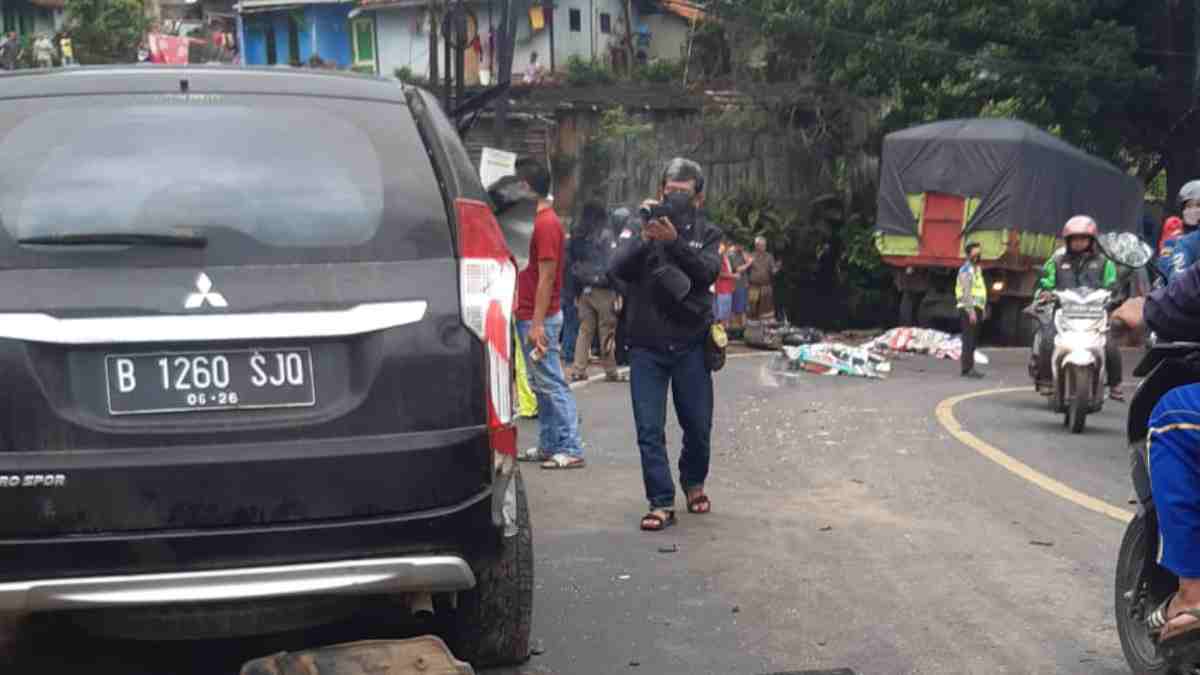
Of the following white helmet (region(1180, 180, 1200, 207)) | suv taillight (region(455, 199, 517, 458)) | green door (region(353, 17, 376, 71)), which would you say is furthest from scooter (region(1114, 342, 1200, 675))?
green door (region(353, 17, 376, 71))

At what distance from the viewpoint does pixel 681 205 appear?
687cm

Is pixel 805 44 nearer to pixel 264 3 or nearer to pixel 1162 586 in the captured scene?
pixel 264 3

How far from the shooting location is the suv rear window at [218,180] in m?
3.71

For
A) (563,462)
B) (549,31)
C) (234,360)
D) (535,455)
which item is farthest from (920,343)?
(549,31)

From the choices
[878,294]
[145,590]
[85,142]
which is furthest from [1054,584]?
[878,294]

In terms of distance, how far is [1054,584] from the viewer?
5785 millimetres

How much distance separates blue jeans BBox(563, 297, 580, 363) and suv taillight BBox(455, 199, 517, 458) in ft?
38.0

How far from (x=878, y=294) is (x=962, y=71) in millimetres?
4527

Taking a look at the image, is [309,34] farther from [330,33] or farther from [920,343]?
[920,343]

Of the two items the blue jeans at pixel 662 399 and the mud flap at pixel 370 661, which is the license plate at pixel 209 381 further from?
the blue jeans at pixel 662 399

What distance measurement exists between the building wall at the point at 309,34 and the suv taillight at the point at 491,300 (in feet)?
136

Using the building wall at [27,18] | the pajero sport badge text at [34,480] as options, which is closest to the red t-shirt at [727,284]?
the pajero sport badge text at [34,480]

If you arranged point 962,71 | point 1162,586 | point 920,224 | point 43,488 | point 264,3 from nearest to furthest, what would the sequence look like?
1. point 43,488
2. point 1162,586
3. point 920,224
4. point 962,71
5. point 264,3

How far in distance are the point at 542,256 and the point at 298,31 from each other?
40.7 meters
